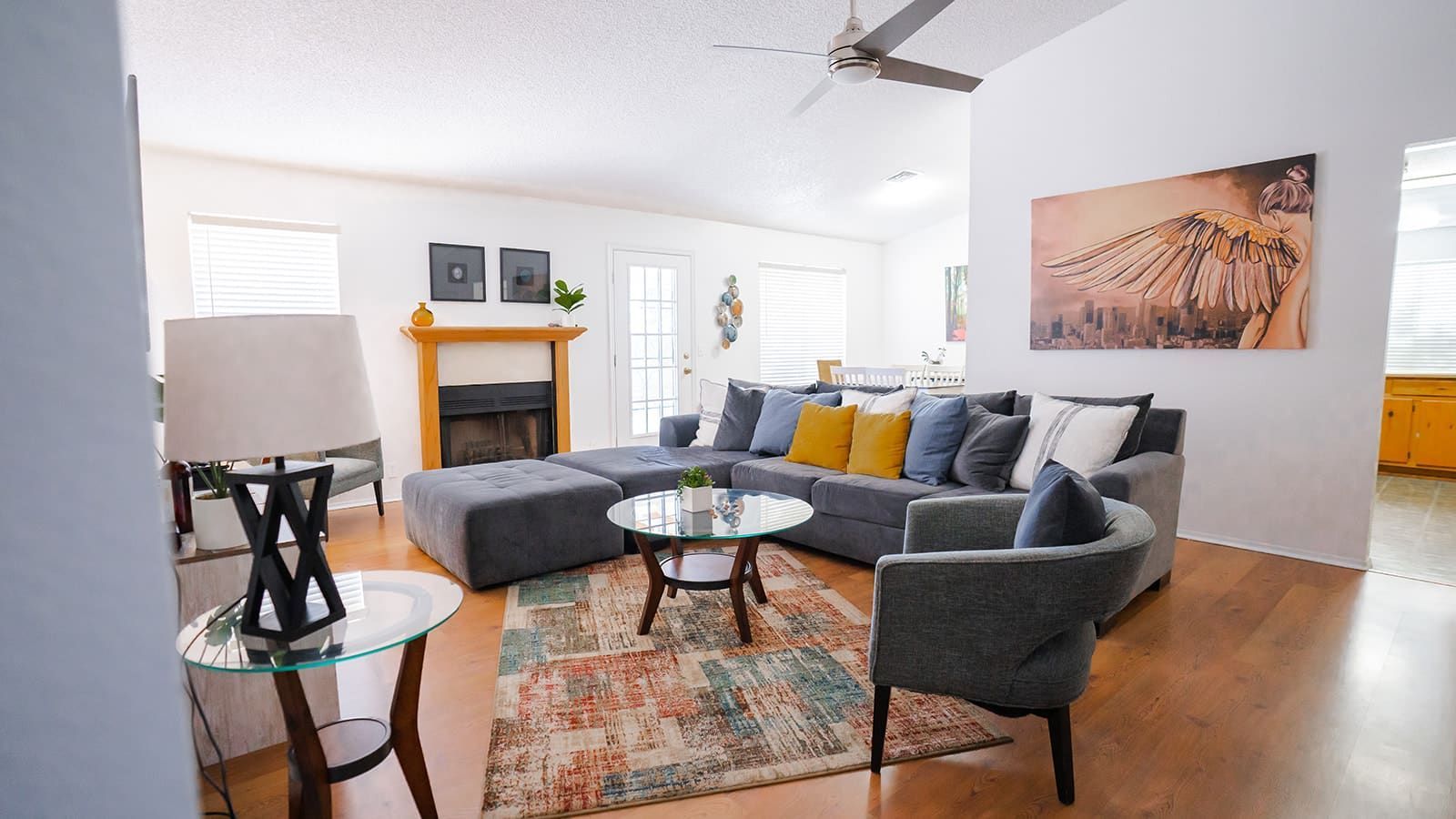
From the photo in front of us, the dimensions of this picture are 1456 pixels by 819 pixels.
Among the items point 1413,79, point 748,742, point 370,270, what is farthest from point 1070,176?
point 370,270

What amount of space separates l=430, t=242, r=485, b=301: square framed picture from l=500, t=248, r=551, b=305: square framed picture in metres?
0.18

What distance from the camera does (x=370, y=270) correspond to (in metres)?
4.80

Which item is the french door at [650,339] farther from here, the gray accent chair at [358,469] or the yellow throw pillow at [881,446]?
the yellow throw pillow at [881,446]

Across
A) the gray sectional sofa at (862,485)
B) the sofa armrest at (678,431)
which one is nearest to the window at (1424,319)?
the gray sectional sofa at (862,485)

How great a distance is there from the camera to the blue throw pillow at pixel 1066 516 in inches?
64.2

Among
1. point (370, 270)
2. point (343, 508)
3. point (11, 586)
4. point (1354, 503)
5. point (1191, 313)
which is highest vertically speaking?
point (370, 270)

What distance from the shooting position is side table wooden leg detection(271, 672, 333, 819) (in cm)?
136

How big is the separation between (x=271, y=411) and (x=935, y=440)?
2.82 metres

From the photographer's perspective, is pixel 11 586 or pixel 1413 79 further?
pixel 1413 79

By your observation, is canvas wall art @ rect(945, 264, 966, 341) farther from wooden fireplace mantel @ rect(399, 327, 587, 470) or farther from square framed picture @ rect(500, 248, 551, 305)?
wooden fireplace mantel @ rect(399, 327, 587, 470)

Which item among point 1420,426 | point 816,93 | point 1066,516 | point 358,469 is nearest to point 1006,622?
point 1066,516

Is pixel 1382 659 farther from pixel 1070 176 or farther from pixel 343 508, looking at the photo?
pixel 343 508

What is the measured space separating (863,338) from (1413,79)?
5.42 metres

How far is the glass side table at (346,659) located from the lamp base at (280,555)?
0.04 m
